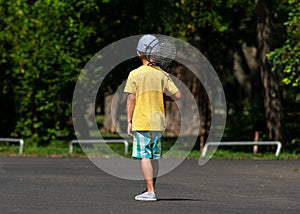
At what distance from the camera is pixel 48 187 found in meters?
14.0

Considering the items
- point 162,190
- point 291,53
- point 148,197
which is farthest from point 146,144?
point 291,53

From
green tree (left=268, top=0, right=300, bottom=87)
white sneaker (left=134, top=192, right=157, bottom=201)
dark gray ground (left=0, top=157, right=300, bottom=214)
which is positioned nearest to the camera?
dark gray ground (left=0, top=157, right=300, bottom=214)

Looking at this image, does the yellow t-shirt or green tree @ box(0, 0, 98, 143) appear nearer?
the yellow t-shirt

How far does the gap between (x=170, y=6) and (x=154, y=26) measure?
2.78 ft

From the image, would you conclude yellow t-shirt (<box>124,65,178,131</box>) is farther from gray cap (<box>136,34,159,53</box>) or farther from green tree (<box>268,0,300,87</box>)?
green tree (<box>268,0,300,87</box>)

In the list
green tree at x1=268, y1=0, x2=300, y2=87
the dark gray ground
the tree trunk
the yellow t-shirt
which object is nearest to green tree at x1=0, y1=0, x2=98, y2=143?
the tree trunk

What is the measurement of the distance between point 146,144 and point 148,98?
22.0 inches

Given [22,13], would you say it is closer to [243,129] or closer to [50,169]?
[243,129]

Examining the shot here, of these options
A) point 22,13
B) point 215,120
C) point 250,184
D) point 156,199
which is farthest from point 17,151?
point 156,199

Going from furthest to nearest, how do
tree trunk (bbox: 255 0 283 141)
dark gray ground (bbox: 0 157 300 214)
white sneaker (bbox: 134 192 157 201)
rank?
tree trunk (bbox: 255 0 283 141), white sneaker (bbox: 134 192 157 201), dark gray ground (bbox: 0 157 300 214)

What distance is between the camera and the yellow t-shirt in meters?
11.7

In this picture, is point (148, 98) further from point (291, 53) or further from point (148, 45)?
point (291, 53)

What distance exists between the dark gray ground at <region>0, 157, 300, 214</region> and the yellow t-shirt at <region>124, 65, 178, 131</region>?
3.14 feet

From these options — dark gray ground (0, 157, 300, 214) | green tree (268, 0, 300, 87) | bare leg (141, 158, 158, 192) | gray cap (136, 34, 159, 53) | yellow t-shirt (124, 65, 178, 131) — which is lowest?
dark gray ground (0, 157, 300, 214)
